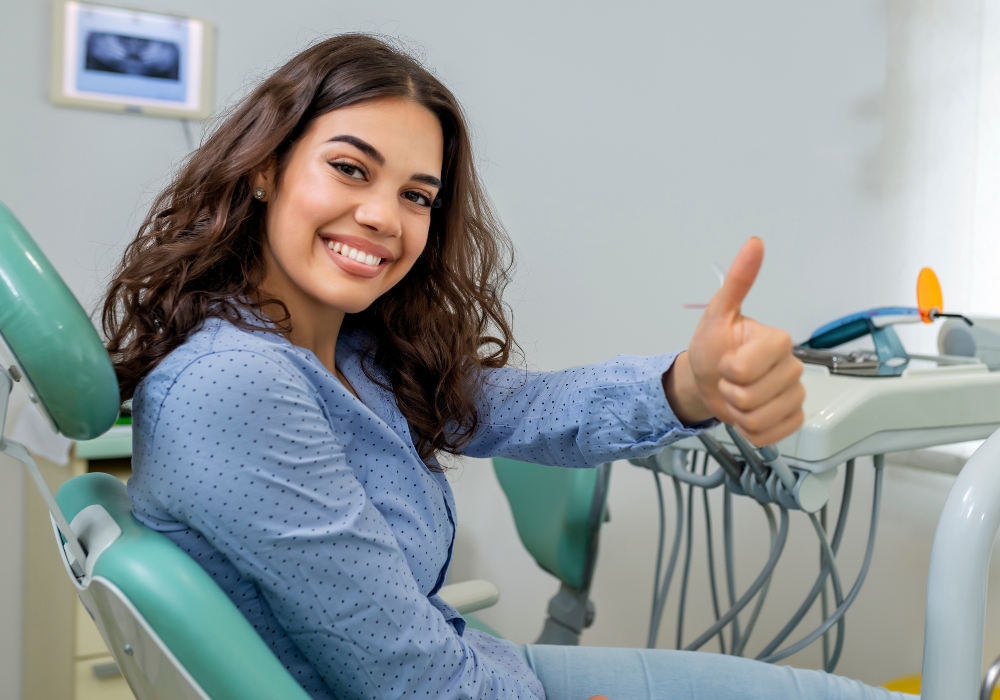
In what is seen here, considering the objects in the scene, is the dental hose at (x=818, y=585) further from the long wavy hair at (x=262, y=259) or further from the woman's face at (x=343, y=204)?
the woman's face at (x=343, y=204)

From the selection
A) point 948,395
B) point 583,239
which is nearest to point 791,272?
point 583,239

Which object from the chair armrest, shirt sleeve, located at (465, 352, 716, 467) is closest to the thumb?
shirt sleeve, located at (465, 352, 716, 467)

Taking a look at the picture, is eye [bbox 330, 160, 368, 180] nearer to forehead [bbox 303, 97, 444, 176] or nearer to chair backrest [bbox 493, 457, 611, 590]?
forehead [bbox 303, 97, 444, 176]

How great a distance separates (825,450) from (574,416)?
1.59 ft

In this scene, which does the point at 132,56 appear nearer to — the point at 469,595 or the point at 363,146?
the point at 363,146

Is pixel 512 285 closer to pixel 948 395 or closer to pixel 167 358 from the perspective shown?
pixel 948 395

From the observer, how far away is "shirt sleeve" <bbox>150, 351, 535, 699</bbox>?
1.88 ft

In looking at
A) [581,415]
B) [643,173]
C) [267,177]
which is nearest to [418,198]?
[267,177]

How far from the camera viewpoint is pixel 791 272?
229cm

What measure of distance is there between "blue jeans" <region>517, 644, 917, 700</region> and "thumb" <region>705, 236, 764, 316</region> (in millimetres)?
497

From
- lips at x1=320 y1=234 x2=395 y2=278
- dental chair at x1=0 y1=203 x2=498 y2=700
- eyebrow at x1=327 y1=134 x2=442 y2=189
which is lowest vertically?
dental chair at x1=0 y1=203 x2=498 y2=700

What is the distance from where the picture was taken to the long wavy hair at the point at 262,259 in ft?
2.47

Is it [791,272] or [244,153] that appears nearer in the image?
[244,153]

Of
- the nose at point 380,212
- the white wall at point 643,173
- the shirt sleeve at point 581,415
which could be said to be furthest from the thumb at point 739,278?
the white wall at point 643,173
